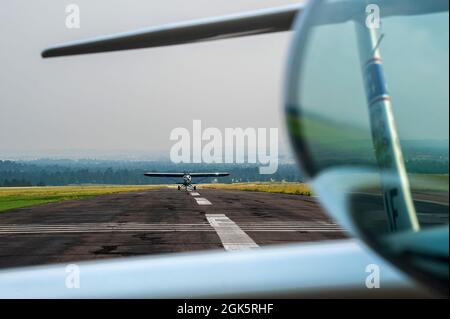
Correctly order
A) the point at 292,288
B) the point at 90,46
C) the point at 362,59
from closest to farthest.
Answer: the point at 362,59 → the point at 90,46 → the point at 292,288

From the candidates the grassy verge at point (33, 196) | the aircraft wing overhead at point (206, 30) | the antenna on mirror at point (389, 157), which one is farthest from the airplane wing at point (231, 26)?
the grassy verge at point (33, 196)

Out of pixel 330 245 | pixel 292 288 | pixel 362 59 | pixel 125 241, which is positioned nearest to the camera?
pixel 362 59

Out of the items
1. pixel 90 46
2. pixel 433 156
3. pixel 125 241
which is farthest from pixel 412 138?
pixel 125 241

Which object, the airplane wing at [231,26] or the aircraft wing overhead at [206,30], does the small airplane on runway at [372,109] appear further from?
the aircraft wing overhead at [206,30]

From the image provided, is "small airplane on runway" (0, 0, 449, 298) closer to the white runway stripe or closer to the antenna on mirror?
the antenna on mirror

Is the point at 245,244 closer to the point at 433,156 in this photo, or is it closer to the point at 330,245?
the point at 330,245
